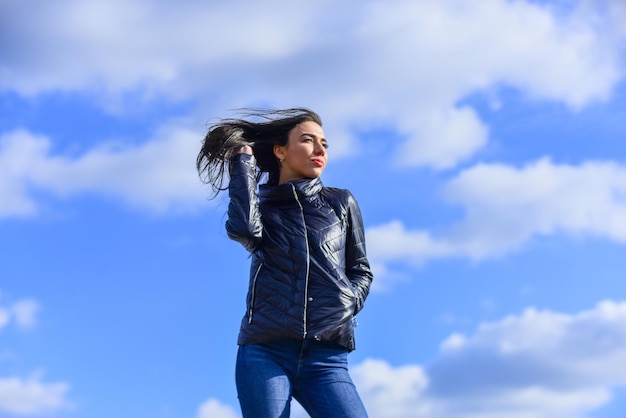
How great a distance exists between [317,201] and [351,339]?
1046 millimetres

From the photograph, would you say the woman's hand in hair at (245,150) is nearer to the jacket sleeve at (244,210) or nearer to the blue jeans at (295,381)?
the jacket sleeve at (244,210)

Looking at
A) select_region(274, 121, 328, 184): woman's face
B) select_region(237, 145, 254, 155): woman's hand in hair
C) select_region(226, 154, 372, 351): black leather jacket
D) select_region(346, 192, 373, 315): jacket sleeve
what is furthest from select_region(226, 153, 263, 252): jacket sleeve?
select_region(346, 192, 373, 315): jacket sleeve

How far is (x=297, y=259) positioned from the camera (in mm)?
6281

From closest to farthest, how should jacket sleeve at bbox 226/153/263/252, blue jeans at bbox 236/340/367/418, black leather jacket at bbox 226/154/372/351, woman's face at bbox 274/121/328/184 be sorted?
blue jeans at bbox 236/340/367/418, black leather jacket at bbox 226/154/372/351, jacket sleeve at bbox 226/153/263/252, woman's face at bbox 274/121/328/184

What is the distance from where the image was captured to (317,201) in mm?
6688

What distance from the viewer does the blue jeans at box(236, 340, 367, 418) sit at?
6062mm

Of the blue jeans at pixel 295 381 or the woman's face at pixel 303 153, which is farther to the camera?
the woman's face at pixel 303 153

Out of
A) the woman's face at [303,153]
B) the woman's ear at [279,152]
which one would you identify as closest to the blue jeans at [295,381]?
the woman's face at [303,153]

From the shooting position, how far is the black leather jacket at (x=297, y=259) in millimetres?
6172

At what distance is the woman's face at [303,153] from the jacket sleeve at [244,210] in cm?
46

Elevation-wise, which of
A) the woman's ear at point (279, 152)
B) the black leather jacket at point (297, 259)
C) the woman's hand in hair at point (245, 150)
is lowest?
the black leather jacket at point (297, 259)

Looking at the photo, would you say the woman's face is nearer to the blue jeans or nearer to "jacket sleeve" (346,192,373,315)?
"jacket sleeve" (346,192,373,315)

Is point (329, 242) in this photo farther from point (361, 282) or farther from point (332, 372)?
point (332, 372)

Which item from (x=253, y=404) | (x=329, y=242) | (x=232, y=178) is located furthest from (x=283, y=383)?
(x=232, y=178)
